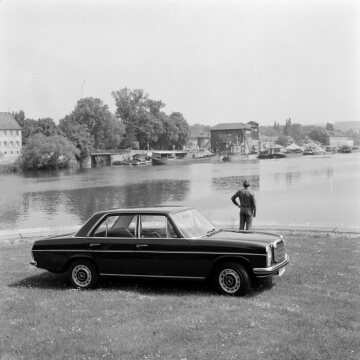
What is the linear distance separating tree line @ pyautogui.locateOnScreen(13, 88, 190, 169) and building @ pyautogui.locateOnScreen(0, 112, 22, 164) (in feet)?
10.2

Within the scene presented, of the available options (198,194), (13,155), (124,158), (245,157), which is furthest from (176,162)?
(198,194)

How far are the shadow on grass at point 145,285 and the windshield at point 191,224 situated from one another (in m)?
0.93

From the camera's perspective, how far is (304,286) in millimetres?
9859

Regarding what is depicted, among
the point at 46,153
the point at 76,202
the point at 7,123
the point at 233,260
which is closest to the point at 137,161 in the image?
the point at 46,153

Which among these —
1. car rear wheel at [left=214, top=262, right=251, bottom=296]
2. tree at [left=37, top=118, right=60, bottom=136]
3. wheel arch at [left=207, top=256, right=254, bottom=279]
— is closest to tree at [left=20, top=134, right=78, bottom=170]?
tree at [left=37, top=118, right=60, bottom=136]

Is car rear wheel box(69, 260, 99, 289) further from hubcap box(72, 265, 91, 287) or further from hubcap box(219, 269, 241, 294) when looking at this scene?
hubcap box(219, 269, 241, 294)

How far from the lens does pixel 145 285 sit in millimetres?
10461

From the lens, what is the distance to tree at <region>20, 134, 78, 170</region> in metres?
112

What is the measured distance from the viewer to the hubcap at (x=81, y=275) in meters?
10.4

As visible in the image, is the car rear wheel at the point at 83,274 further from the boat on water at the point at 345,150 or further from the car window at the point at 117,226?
the boat on water at the point at 345,150

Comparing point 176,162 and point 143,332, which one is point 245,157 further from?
point 143,332

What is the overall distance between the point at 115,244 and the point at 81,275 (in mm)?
923

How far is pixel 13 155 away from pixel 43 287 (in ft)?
390

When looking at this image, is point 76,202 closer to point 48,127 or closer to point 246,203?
point 246,203
